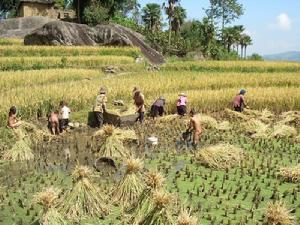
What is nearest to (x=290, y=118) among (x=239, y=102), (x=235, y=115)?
(x=235, y=115)

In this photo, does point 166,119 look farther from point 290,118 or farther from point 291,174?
point 291,174

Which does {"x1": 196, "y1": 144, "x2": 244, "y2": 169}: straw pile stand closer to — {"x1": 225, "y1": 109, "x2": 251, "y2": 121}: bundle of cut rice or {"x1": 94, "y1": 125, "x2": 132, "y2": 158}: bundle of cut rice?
{"x1": 94, "y1": 125, "x2": 132, "y2": 158}: bundle of cut rice

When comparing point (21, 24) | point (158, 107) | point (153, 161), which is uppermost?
point (21, 24)

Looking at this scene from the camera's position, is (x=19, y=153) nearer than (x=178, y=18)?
Yes

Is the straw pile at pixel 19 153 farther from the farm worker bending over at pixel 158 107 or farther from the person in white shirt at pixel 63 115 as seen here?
the farm worker bending over at pixel 158 107

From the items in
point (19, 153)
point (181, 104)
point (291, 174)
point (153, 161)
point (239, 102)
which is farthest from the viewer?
point (239, 102)

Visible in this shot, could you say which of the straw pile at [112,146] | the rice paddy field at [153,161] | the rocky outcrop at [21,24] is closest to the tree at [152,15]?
the rocky outcrop at [21,24]

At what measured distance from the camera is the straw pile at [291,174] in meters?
9.65

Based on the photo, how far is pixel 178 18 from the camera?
54.8 m

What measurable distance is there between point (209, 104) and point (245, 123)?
11.0ft

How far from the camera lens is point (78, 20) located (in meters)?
42.3

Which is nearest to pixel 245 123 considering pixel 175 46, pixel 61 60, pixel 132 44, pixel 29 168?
pixel 29 168

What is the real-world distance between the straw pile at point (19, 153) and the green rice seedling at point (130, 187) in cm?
362

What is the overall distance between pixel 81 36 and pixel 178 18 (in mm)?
23048
